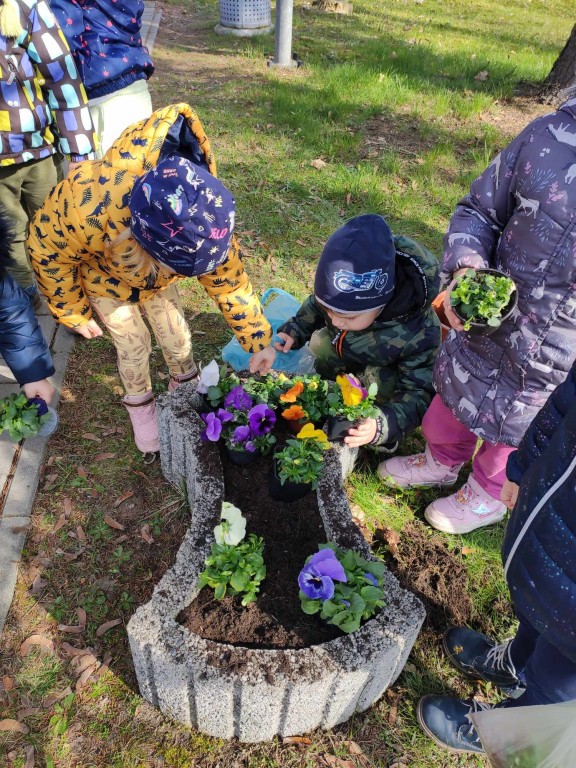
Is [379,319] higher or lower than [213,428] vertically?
higher

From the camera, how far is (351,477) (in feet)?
9.08

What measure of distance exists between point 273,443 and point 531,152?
139cm

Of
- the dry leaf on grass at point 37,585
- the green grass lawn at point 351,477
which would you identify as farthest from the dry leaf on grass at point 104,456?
the dry leaf on grass at point 37,585

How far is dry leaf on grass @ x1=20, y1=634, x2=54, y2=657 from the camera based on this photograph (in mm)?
2139

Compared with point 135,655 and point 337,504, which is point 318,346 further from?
point 135,655

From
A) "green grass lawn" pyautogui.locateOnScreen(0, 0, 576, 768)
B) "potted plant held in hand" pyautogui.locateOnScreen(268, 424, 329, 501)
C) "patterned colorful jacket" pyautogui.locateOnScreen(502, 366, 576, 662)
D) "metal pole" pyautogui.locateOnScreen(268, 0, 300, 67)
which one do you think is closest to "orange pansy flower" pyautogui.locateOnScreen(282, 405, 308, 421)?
"potted plant held in hand" pyautogui.locateOnScreen(268, 424, 329, 501)

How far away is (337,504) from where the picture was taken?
7.11ft

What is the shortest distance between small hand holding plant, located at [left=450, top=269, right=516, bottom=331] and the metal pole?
21.5 feet

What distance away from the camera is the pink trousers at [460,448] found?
2398mm

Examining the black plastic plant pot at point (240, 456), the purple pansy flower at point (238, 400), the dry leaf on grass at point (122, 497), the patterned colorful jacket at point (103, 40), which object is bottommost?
the dry leaf on grass at point (122, 497)

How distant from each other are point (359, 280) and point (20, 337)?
→ 1.37 meters

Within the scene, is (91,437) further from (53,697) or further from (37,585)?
(53,697)

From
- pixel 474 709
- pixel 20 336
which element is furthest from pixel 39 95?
pixel 474 709

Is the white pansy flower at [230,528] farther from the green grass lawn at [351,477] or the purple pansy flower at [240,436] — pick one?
the green grass lawn at [351,477]
